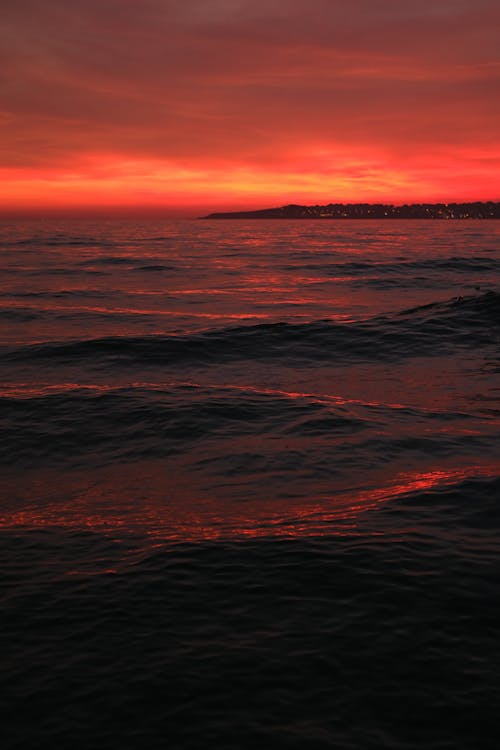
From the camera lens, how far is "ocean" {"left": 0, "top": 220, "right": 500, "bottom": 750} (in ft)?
14.8

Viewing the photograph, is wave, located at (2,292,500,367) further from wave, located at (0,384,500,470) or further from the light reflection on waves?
the light reflection on waves

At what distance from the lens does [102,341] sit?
19.2 metres

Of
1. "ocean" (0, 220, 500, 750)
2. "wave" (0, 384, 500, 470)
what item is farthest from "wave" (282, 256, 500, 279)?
"wave" (0, 384, 500, 470)

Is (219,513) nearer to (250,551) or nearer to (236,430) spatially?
(250,551)

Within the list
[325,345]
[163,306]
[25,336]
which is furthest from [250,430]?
[163,306]

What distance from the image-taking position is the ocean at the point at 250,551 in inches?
177

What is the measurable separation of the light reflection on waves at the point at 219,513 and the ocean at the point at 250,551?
33 mm

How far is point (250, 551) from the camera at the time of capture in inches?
267

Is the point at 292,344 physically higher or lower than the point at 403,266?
lower

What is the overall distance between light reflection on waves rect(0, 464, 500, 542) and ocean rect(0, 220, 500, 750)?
3 centimetres

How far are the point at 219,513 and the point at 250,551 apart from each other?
42.7 inches

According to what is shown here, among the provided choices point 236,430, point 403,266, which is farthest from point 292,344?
point 403,266

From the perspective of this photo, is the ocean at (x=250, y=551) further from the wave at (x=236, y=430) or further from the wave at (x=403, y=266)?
the wave at (x=403, y=266)

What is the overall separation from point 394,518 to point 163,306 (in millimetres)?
21521
